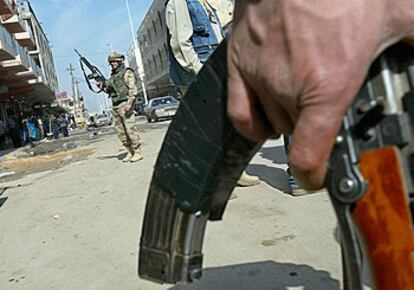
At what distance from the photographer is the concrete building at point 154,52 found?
53.9m

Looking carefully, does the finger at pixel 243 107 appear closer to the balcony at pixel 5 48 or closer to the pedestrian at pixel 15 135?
the balcony at pixel 5 48

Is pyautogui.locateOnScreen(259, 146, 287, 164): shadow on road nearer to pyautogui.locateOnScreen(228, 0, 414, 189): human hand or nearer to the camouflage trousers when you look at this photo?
the camouflage trousers

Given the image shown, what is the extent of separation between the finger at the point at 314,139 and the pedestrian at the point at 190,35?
2.72 meters

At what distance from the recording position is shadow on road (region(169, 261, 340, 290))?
2352 millimetres

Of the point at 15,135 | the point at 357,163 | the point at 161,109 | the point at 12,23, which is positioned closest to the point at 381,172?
the point at 357,163

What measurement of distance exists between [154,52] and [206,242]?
60812 mm

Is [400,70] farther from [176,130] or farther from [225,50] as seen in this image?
[176,130]

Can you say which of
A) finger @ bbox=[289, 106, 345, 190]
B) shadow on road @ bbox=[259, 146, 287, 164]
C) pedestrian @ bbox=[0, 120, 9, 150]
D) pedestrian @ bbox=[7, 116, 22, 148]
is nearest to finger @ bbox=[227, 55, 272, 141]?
finger @ bbox=[289, 106, 345, 190]

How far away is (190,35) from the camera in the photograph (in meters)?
3.81

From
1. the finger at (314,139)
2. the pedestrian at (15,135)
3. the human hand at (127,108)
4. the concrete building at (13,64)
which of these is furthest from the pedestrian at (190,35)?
the pedestrian at (15,135)

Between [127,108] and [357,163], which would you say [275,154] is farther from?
[357,163]

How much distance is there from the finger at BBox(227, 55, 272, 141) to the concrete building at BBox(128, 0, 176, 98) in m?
48.4

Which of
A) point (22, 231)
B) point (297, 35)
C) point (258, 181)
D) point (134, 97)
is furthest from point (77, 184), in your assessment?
point (297, 35)

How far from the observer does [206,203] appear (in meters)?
1.25
